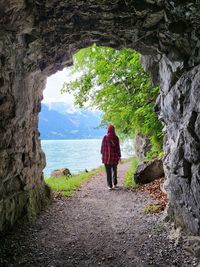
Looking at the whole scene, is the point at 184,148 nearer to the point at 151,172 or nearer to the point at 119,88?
the point at 151,172

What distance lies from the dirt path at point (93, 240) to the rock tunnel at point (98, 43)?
0.57 meters

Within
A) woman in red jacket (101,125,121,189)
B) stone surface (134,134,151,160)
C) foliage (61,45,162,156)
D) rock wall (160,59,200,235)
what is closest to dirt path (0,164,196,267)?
rock wall (160,59,200,235)

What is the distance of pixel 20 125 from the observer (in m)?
7.32

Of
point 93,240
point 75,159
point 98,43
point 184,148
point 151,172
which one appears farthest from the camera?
point 75,159

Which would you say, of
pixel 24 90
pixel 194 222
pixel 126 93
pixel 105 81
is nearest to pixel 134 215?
pixel 194 222

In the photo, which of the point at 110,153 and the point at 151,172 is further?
the point at 151,172

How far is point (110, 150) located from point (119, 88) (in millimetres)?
4257

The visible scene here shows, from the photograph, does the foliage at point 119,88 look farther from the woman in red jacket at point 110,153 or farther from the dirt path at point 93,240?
the dirt path at point 93,240

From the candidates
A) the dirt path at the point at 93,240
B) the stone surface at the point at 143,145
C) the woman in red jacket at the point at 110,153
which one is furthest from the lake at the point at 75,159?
the dirt path at the point at 93,240

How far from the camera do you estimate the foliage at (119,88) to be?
485 inches

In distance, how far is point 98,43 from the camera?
784 centimetres

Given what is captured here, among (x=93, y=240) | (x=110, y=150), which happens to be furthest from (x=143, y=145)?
(x=93, y=240)

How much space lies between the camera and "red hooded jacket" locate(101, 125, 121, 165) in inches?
468

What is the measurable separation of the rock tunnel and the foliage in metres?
4.17
